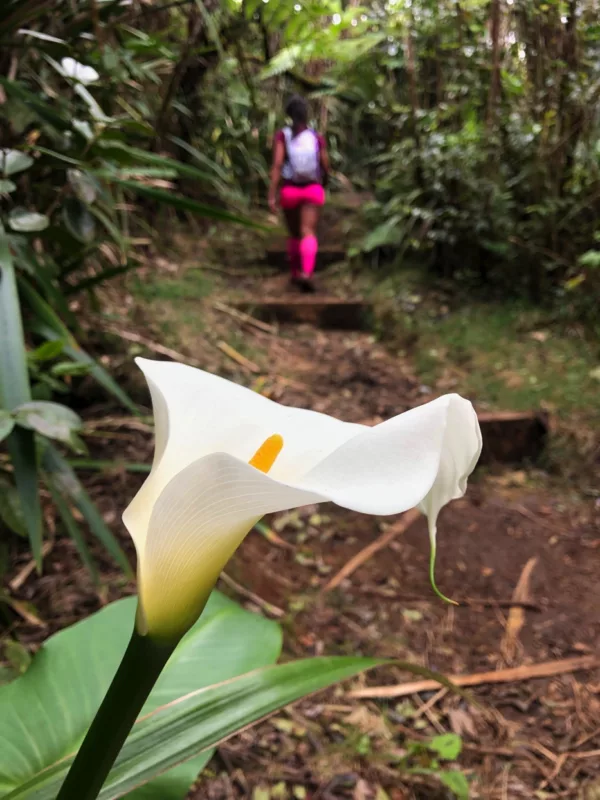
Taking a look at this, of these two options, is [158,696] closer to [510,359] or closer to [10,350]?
[10,350]

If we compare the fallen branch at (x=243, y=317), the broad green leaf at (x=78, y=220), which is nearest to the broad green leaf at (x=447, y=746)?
the broad green leaf at (x=78, y=220)

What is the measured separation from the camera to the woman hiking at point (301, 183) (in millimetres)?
2830

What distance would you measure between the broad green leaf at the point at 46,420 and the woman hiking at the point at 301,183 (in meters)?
2.38

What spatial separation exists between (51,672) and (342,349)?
200cm

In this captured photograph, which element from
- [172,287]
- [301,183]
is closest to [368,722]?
[172,287]

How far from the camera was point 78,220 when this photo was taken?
794mm

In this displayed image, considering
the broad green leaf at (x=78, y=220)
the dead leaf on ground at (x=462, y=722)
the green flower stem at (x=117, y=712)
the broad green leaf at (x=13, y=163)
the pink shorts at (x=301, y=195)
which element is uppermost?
the broad green leaf at (x=13, y=163)

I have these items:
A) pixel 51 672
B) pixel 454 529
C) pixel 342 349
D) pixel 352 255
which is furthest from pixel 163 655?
pixel 352 255

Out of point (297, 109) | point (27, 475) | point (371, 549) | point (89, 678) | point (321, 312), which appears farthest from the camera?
point (297, 109)

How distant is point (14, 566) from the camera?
0.96 m

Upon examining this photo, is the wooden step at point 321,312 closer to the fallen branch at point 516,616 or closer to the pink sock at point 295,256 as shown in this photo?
the pink sock at point 295,256

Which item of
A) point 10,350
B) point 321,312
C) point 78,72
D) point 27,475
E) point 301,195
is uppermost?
point 78,72

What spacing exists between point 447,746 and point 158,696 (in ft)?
1.75

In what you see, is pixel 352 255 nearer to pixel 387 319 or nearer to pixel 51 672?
pixel 387 319
